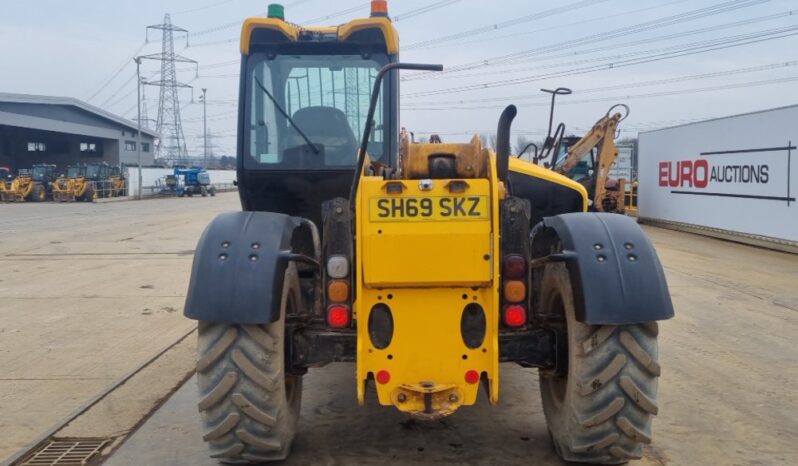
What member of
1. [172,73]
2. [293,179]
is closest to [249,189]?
[293,179]

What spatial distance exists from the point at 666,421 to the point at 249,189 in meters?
3.31

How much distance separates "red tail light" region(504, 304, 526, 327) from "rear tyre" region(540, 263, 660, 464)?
0.23 meters

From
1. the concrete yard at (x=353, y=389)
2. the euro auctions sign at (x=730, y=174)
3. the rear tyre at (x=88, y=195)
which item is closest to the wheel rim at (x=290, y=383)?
the concrete yard at (x=353, y=389)

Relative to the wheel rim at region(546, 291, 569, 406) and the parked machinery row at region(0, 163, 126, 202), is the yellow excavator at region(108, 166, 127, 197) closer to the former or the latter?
the parked machinery row at region(0, 163, 126, 202)

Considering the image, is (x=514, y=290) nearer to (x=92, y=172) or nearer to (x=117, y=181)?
(x=92, y=172)

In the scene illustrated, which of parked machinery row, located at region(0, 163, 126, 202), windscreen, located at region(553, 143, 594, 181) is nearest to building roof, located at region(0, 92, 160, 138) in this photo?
parked machinery row, located at region(0, 163, 126, 202)

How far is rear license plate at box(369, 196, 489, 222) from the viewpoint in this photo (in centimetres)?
368

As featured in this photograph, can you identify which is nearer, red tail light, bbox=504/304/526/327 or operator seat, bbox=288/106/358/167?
red tail light, bbox=504/304/526/327

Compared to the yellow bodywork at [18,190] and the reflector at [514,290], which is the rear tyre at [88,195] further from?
the reflector at [514,290]

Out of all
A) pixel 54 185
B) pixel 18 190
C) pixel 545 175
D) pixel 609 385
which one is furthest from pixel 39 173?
pixel 609 385

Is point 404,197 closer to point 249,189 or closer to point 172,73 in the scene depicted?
point 249,189

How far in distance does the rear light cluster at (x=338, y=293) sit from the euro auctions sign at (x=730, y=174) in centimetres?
1375

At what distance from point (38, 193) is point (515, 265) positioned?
147 ft

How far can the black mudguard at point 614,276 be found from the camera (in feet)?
12.0
